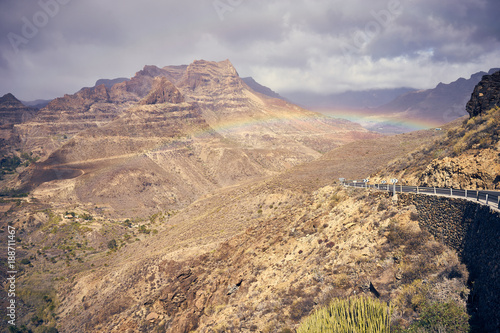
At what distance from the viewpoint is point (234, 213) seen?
53281 mm

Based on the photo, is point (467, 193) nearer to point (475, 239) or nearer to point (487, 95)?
point (475, 239)

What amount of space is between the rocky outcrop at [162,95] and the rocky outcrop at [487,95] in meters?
159

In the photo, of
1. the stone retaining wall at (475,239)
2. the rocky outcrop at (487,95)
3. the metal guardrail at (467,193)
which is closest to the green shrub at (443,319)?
the stone retaining wall at (475,239)

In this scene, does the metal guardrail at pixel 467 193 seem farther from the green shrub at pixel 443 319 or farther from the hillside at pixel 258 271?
the green shrub at pixel 443 319

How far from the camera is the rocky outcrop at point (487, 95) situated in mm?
23964

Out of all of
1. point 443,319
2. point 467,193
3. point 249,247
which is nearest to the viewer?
point 443,319

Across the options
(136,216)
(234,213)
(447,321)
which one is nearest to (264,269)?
(447,321)

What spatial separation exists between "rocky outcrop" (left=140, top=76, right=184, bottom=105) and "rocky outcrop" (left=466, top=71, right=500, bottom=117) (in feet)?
520

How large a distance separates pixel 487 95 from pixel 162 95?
16301 cm

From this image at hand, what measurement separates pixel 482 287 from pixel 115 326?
3356cm

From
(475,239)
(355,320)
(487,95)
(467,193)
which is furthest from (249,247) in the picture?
(487,95)

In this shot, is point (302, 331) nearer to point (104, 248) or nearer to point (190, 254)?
point (190, 254)

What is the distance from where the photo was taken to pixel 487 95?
80.9 feet

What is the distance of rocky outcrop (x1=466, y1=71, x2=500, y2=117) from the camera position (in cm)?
2396
